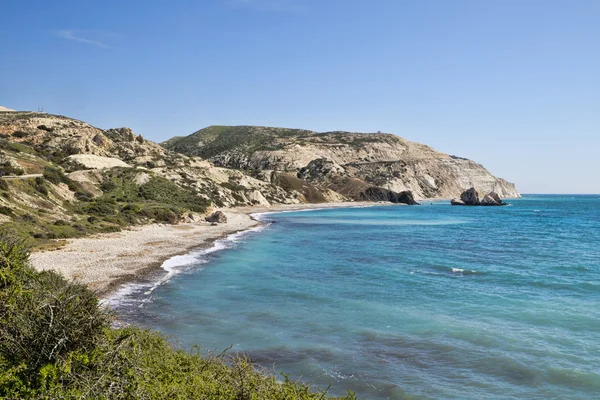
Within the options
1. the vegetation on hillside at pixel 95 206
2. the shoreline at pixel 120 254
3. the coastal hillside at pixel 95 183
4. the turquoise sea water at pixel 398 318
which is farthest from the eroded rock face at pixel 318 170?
the turquoise sea water at pixel 398 318

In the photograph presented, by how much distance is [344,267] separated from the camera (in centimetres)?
3334

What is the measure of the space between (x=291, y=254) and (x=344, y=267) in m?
7.30

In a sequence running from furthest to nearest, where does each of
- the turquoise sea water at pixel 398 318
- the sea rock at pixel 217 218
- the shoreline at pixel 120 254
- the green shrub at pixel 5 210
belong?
1. the sea rock at pixel 217 218
2. the green shrub at pixel 5 210
3. the shoreline at pixel 120 254
4. the turquoise sea water at pixel 398 318

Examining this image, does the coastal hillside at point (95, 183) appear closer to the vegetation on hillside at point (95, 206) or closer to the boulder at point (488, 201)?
the vegetation on hillside at point (95, 206)

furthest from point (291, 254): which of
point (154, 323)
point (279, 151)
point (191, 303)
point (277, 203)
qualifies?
point (279, 151)

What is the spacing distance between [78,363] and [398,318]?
1532cm

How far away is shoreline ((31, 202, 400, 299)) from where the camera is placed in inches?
944

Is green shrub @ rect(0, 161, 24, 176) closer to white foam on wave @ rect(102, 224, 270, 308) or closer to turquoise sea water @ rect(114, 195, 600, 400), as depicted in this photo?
white foam on wave @ rect(102, 224, 270, 308)

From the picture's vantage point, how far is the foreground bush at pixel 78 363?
23.1 feet

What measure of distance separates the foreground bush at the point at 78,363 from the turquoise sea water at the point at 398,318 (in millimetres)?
5234

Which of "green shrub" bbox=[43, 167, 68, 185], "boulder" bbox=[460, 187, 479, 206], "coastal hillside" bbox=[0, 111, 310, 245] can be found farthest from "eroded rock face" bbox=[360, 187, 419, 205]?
"green shrub" bbox=[43, 167, 68, 185]

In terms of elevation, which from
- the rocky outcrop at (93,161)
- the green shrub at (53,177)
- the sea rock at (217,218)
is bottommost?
the sea rock at (217,218)

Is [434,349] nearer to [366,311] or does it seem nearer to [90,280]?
[366,311]

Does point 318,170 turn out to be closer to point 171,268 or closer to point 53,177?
point 53,177
